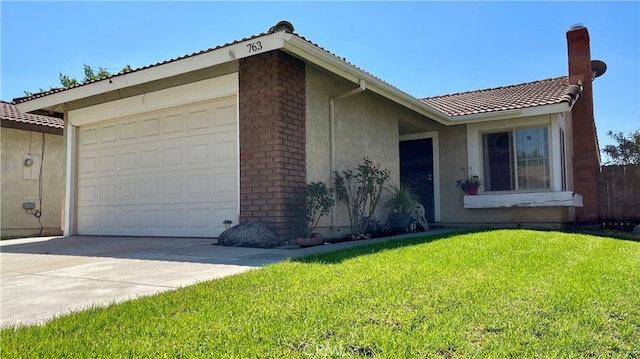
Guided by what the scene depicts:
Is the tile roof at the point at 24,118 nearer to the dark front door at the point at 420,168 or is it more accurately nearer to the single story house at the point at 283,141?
the single story house at the point at 283,141

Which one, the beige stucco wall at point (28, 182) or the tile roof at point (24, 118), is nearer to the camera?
the beige stucco wall at point (28, 182)

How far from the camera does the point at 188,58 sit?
285 inches

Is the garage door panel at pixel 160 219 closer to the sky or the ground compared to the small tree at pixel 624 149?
closer to the ground

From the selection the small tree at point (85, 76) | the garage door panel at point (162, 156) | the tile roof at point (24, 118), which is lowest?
the garage door panel at point (162, 156)

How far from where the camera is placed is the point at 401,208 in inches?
378

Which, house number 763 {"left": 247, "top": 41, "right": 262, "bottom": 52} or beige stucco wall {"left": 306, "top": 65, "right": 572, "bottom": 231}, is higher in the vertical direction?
house number 763 {"left": 247, "top": 41, "right": 262, "bottom": 52}

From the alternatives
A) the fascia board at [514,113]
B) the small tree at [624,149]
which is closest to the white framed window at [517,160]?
the fascia board at [514,113]

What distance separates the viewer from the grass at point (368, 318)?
226 centimetres

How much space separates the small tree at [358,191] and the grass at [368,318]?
3.95 metres

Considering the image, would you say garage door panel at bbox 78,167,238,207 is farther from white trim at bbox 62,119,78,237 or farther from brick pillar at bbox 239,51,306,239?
brick pillar at bbox 239,51,306,239

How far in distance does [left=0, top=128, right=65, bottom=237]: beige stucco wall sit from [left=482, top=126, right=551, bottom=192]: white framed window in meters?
10.9

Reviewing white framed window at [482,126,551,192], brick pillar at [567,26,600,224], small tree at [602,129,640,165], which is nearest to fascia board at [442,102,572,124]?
white framed window at [482,126,551,192]

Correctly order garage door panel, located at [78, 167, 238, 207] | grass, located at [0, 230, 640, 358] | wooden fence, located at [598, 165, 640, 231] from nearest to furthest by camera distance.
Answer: grass, located at [0, 230, 640, 358] < garage door panel, located at [78, 167, 238, 207] < wooden fence, located at [598, 165, 640, 231]

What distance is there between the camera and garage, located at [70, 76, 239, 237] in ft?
25.7
